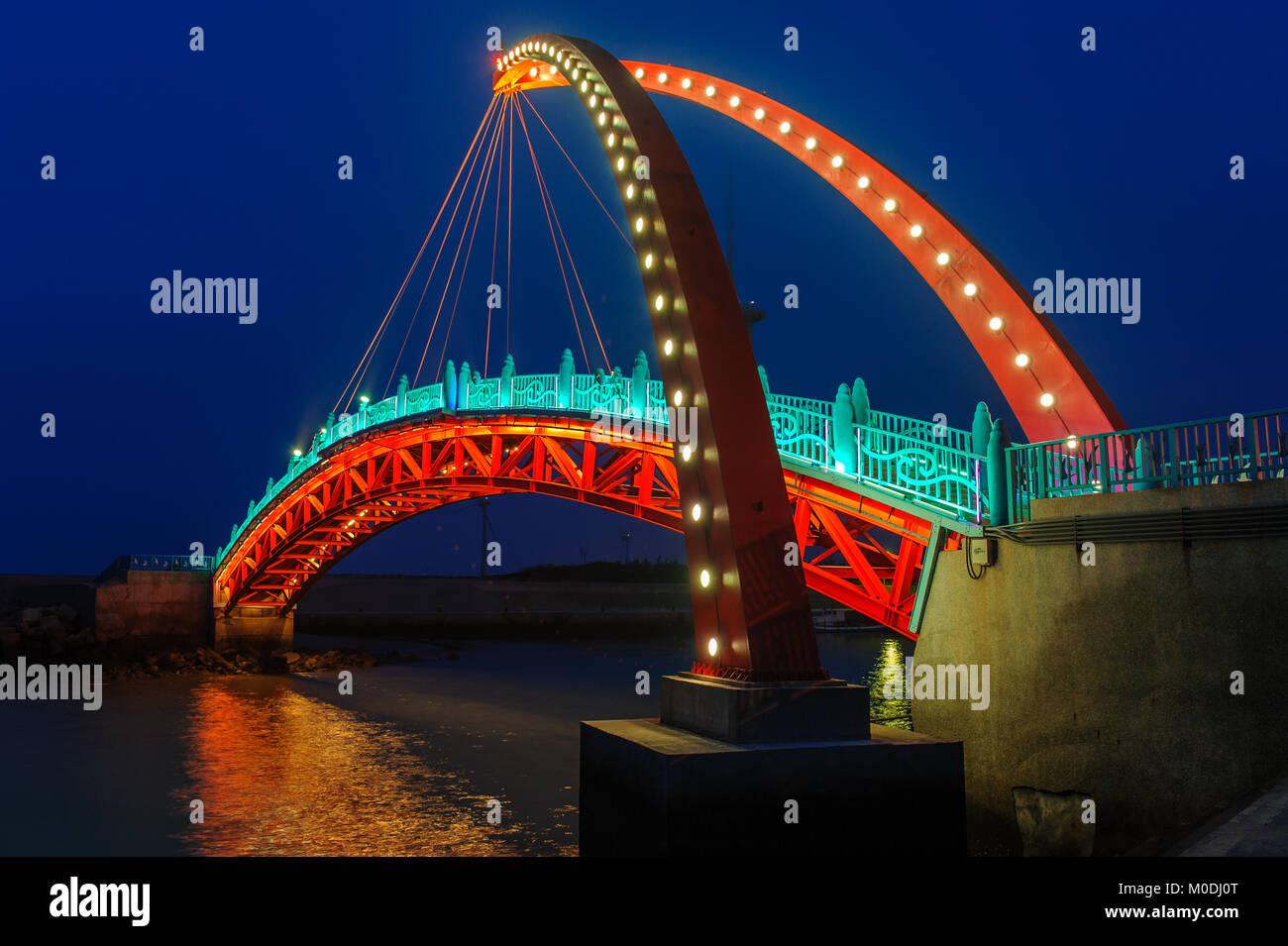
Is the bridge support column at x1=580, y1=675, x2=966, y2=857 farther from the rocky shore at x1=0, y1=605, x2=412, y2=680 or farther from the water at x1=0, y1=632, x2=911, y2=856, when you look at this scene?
the rocky shore at x1=0, y1=605, x2=412, y2=680

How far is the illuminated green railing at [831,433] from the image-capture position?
14273 mm

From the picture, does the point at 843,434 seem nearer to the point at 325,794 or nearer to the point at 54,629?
the point at 325,794

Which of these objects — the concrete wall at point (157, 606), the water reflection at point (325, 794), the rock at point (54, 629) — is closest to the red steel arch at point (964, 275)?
the water reflection at point (325, 794)

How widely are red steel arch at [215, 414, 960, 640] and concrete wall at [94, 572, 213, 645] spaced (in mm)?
1049

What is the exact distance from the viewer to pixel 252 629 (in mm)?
45375

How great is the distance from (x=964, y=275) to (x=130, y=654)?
129 ft

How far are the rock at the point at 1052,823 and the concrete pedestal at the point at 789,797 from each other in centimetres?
383

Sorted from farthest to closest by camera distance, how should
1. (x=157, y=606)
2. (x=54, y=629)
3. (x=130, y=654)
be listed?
1. (x=157, y=606)
2. (x=130, y=654)
3. (x=54, y=629)

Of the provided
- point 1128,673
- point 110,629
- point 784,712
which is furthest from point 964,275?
point 110,629

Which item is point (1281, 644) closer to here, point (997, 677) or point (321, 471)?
point (997, 677)

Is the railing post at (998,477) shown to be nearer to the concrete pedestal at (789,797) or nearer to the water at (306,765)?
the concrete pedestal at (789,797)

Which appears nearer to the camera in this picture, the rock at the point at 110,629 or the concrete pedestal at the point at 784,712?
the concrete pedestal at the point at 784,712

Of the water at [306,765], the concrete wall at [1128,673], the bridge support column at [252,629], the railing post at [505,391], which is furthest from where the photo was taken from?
the bridge support column at [252,629]
